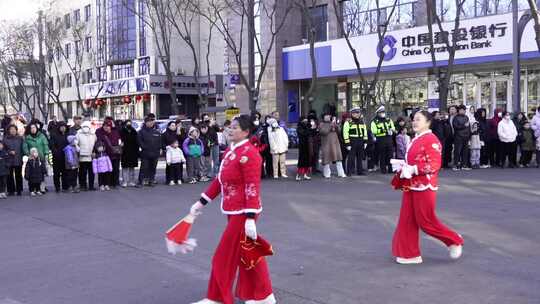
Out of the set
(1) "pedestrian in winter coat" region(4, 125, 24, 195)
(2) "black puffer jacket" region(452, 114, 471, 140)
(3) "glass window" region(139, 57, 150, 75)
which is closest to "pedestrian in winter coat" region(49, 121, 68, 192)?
(1) "pedestrian in winter coat" region(4, 125, 24, 195)

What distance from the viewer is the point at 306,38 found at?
3628 centimetres

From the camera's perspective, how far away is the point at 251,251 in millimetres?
5301

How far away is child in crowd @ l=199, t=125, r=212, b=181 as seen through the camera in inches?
673

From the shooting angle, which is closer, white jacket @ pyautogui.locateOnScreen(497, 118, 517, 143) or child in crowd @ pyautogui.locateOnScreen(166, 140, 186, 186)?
child in crowd @ pyautogui.locateOnScreen(166, 140, 186, 186)

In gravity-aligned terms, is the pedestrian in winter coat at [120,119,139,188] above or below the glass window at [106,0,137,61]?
below

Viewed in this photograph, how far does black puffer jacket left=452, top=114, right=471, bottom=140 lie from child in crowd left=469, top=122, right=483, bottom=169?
0.28 m

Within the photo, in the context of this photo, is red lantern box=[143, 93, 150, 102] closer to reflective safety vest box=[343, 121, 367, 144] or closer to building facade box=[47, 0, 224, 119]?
building facade box=[47, 0, 224, 119]

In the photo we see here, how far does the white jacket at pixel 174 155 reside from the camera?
53.2 feet

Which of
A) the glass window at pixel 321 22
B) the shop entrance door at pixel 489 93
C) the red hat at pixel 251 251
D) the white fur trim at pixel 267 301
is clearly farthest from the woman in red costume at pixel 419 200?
the glass window at pixel 321 22

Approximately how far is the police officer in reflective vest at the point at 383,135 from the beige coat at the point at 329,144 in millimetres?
1260

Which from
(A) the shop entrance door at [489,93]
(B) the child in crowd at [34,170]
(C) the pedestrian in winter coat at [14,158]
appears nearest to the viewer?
(C) the pedestrian in winter coat at [14,158]

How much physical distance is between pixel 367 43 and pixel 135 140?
17.4 metres

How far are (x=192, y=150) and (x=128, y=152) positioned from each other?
1.69m

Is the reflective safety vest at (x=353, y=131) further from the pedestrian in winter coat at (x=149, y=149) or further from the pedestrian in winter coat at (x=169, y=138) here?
the pedestrian in winter coat at (x=149, y=149)
